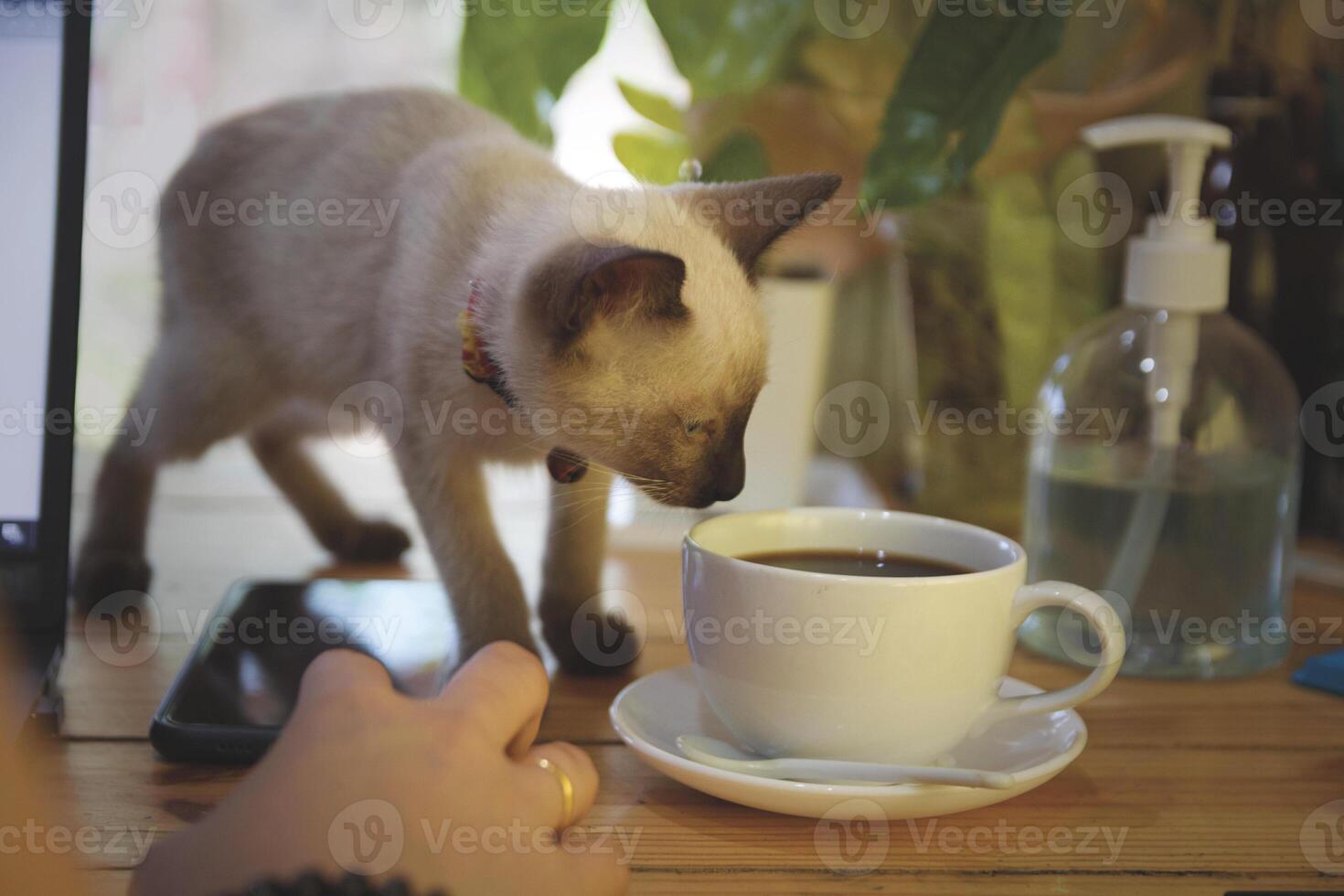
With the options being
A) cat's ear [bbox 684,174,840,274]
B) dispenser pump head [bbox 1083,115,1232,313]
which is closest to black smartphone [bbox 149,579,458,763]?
cat's ear [bbox 684,174,840,274]

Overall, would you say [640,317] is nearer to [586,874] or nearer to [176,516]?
[586,874]

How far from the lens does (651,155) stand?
1188 millimetres

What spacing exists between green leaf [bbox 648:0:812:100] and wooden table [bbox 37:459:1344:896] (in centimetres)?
58

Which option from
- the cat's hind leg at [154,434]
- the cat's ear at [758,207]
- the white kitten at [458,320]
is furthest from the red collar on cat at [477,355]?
the cat's hind leg at [154,434]

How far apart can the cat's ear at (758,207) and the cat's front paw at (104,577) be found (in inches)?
21.4

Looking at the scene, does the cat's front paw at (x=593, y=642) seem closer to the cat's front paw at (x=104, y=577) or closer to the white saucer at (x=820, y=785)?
the white saucer at (x=820, y=785)

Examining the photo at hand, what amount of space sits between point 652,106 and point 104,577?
2.21 ft

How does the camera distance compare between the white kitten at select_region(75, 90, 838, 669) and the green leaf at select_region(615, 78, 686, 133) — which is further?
the green leaf at select_region(615, 78, 686, 133)

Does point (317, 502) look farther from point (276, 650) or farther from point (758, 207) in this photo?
point (758, 207)

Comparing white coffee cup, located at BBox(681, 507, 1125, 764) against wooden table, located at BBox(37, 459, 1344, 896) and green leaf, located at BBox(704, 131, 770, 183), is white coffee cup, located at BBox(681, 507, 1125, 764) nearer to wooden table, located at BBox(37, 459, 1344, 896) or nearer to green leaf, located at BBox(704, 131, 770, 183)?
wooden table, located at BBox(37, 459, 1344, 896)

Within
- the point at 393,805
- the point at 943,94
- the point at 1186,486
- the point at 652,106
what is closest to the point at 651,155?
the point at 652,106

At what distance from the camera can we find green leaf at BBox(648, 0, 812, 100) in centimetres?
105

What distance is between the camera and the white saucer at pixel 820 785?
542 millimetres

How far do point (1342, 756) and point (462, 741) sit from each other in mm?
547
